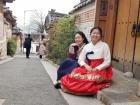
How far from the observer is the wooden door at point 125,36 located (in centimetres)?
970

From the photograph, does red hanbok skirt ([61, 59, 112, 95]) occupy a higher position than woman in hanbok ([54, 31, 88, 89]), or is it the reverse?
woman in hanbok ([54, 31, 88, 89])

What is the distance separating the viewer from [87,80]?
7727 mm

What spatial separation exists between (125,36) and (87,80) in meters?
3.09

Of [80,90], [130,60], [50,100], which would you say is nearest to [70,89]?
[80,90]

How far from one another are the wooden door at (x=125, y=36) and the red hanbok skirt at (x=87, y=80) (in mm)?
1819

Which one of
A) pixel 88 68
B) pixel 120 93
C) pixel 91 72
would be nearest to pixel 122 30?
pixel 88 68

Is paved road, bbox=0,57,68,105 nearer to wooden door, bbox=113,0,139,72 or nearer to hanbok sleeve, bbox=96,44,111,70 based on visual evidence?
hanbok sleeve, bbox=96,44,111,70

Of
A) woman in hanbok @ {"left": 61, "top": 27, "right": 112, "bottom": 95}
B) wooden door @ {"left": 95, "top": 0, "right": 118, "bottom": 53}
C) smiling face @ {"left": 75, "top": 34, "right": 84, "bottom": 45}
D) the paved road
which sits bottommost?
the paved road

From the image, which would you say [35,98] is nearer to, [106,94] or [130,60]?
[106,94]

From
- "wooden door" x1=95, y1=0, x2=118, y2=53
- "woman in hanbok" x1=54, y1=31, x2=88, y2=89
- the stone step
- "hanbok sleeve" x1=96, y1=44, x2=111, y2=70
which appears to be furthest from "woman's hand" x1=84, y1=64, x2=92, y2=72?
"wooden door" x1=95, y1=0, x2=118, y2=53

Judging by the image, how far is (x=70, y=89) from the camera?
790cm

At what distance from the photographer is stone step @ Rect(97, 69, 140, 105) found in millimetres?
6395

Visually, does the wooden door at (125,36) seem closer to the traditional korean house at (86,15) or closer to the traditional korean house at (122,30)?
the traditional korean house at (122,30)

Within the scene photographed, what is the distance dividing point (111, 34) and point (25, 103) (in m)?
5.42
